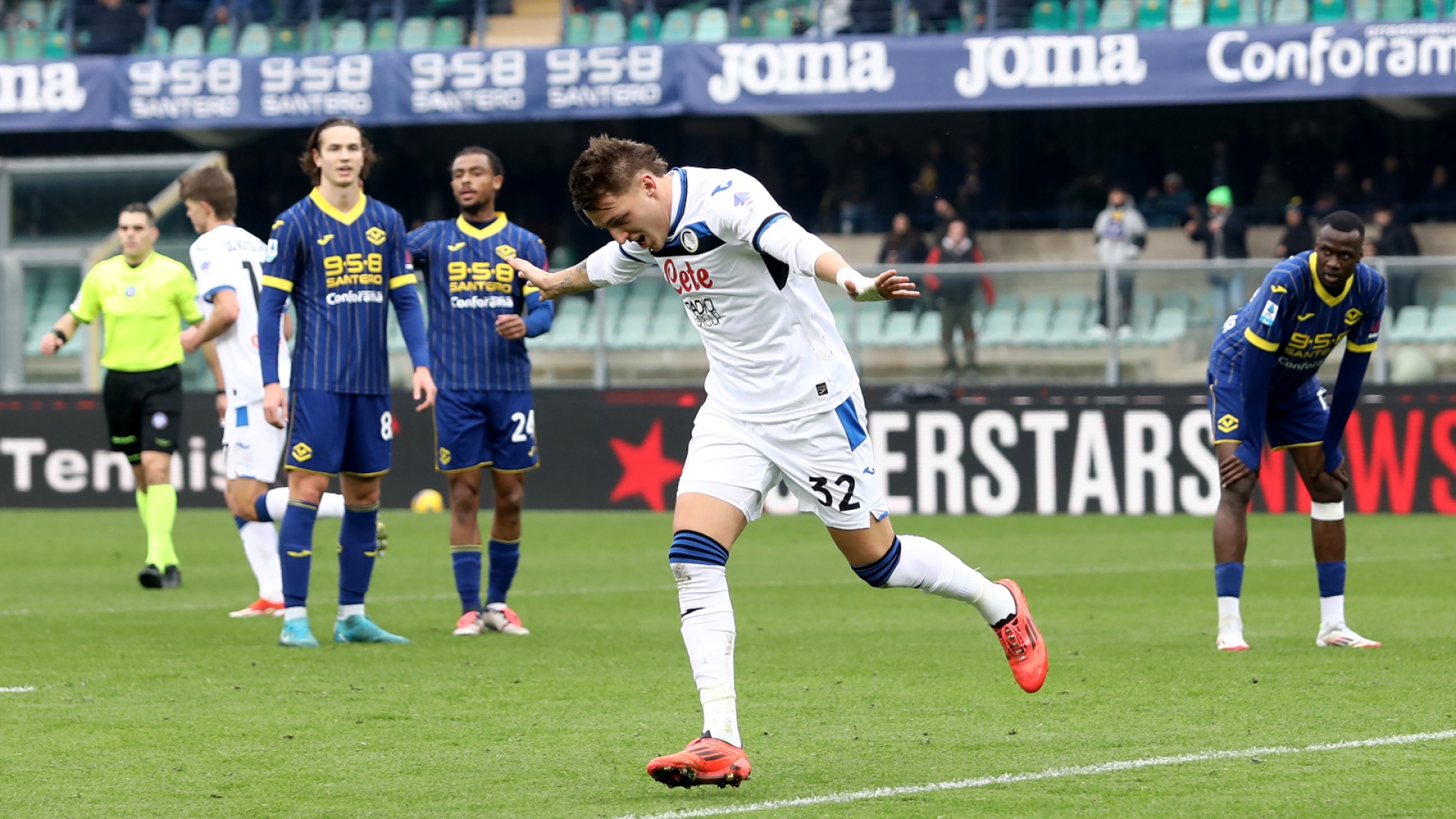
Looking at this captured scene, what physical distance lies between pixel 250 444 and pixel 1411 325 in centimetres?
1017

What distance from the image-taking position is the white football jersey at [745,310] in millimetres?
5652

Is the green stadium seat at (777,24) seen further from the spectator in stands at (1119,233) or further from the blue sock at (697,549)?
the blue sock at (697,549)

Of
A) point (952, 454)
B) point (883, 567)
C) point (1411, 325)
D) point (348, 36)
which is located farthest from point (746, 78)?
point (883, 567)

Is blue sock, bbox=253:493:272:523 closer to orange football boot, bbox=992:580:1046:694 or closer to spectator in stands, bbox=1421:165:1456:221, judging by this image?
orange football boot, bbox=992:580:1046:694

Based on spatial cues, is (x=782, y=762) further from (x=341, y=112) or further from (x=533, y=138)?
(x=533, y=138)

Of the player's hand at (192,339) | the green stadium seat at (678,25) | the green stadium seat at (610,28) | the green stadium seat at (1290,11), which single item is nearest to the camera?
the player's hand at (192,339)

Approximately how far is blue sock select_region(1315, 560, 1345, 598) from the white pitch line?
7.76 ft

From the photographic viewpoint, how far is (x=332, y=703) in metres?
7.09

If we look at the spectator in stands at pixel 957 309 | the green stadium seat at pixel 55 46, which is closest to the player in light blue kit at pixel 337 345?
the spectator in stands at pixel 957 309

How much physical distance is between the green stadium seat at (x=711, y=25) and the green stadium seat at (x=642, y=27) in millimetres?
548

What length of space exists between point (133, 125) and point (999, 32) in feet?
34.6

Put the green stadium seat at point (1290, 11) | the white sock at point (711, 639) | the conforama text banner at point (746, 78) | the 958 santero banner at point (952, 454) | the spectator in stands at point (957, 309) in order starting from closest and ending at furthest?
the white sock at point (711, 639), the 958 santero banner at point (952, 454), the spectator in stands at point (957, 309), the conforama text banner at point (746, 78), the green stadium seat at point (1290, 11)

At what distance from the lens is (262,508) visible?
10.2 metres

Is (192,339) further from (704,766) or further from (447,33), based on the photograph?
(447,33)
